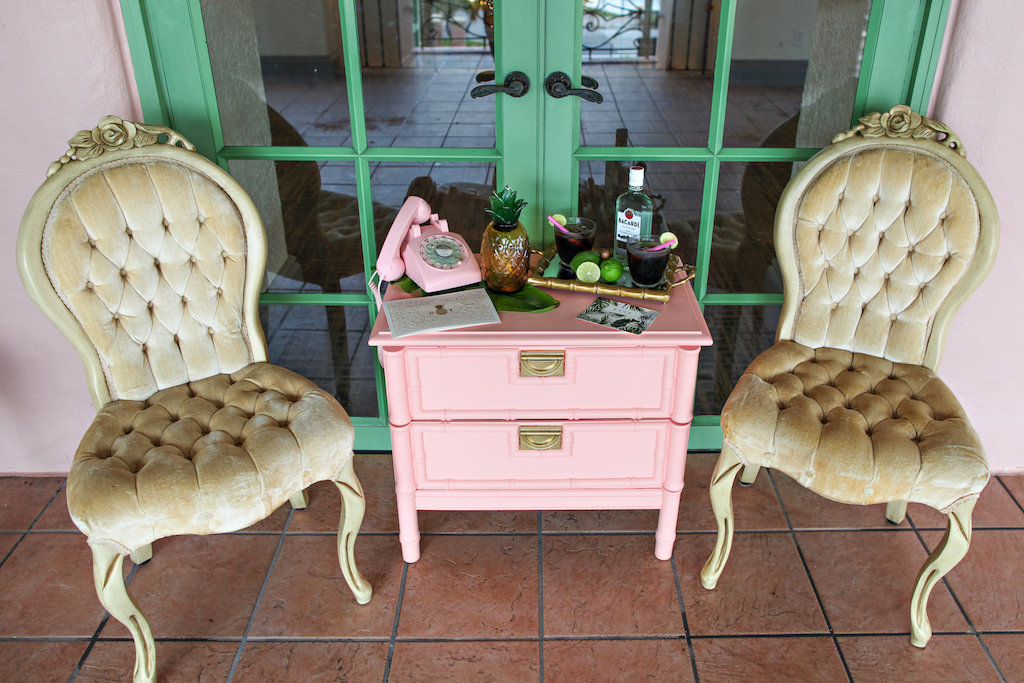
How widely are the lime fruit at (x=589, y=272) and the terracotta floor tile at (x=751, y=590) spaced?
79cm

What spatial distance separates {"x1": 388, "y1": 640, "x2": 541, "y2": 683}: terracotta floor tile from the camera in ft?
5.90

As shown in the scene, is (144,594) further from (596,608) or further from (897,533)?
(897,533)

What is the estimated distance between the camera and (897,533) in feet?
7.19

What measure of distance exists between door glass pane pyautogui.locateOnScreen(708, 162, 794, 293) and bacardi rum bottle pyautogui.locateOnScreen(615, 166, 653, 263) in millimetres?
294

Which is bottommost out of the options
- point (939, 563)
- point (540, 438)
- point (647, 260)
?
point (939, 563)

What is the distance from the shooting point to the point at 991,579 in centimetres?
204

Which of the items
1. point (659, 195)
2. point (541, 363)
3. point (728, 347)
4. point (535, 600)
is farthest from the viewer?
point (728, 347)

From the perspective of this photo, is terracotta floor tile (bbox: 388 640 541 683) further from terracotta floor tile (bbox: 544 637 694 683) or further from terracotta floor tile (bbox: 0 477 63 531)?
terracotta floor tile (bbox: 0 477 63 531)

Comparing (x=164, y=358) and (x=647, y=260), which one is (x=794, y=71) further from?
(x=164, y=358)

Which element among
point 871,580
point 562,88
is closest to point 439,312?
point 562,88

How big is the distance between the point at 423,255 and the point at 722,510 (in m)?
0.96

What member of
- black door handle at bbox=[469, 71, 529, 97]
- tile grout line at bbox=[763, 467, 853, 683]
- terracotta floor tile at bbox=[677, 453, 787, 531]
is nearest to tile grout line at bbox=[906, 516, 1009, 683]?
tile grout line at bbox=[763, 467, 853, 683]

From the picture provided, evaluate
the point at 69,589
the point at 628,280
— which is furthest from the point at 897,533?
the point at 69,589

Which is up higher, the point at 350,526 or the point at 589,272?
the point at 589,272
